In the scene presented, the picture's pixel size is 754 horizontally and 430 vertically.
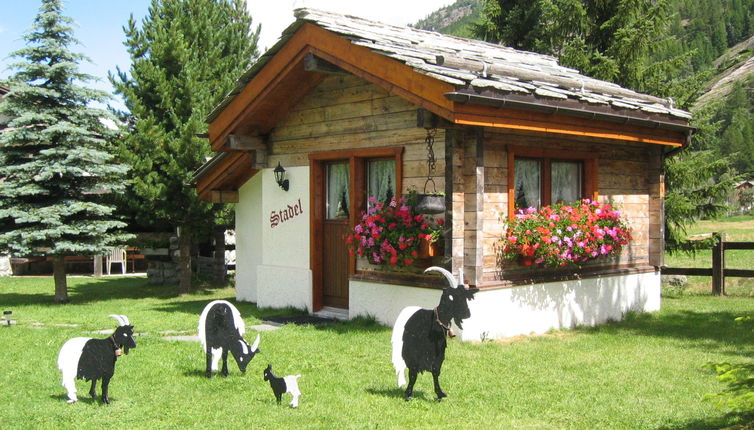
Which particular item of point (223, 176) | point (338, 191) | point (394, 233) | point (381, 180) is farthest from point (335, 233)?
point (223, 176)

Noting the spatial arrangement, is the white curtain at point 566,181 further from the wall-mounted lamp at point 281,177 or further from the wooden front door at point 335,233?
the wall-mounted lamp at point 281,177

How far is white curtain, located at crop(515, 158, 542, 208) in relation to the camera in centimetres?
981

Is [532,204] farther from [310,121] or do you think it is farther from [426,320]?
[426,320]

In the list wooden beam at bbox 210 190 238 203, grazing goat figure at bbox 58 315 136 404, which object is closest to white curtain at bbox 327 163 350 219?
wooden beam at bbox 210 190 238 203

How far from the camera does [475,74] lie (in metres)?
8.82

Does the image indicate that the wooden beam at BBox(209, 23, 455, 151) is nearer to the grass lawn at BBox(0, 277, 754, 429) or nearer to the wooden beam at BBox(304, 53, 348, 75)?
the wooden beam at BBox(304, 53, 348, 75)

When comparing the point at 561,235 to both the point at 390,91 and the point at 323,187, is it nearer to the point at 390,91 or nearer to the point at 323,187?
the point at 390,91

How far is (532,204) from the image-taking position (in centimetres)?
1003

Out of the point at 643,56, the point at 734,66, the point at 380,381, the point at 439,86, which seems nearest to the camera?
the point at 380,381

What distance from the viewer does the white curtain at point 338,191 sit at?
11062mm

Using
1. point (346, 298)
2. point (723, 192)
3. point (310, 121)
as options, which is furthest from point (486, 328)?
point (723, 192)

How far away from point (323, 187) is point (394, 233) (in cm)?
264

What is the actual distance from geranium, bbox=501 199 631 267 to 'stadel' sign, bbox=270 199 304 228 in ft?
12.3

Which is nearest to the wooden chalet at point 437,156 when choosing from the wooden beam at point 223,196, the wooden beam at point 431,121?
the wooden beam at point 431,121
